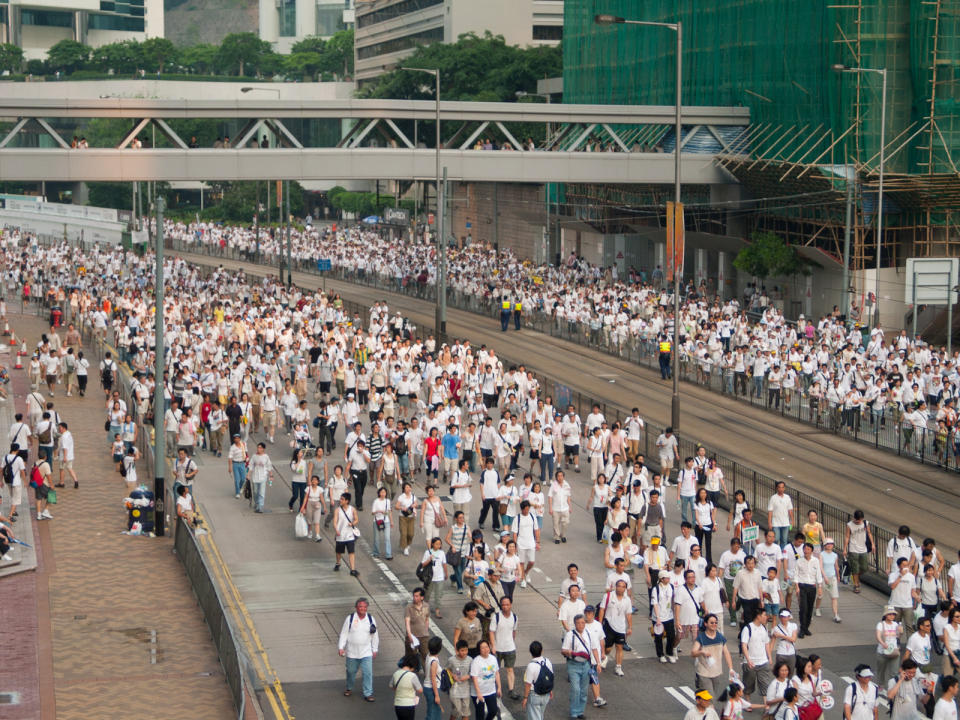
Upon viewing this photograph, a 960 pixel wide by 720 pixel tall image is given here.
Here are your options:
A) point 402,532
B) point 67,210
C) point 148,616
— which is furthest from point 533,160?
point 67,210

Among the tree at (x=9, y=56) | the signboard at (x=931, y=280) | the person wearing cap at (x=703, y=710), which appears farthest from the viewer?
the tree at (x=9, y=56)

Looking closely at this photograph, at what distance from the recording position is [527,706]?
16578 millimetres

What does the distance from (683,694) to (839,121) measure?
1698 inches

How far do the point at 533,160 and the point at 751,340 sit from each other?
16.7m

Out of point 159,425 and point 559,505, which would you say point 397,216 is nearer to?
point 159,425

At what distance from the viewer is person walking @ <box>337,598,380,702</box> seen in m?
17.7

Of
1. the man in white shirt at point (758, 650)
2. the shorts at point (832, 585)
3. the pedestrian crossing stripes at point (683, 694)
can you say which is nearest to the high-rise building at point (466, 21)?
the shorts at point (832, 585)

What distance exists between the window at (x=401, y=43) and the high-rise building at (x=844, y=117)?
73136mm

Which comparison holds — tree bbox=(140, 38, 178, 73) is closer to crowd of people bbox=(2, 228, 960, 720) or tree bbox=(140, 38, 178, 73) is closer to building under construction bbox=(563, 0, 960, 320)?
building under construction bbox=(563, 0, 960, 320)

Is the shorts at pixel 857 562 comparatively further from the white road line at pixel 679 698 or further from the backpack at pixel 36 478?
the backpack at pixel 36 478

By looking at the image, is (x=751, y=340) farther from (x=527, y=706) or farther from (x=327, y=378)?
(x=527, y=706)

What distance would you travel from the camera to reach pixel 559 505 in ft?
82.0

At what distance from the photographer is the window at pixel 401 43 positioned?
137500 millimetres

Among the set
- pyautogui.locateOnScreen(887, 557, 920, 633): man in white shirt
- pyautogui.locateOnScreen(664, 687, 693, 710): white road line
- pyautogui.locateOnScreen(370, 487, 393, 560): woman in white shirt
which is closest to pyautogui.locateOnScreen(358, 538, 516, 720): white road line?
pyautogui.locateOnScreen(370, 487, 393, 560): woman in white shirt
